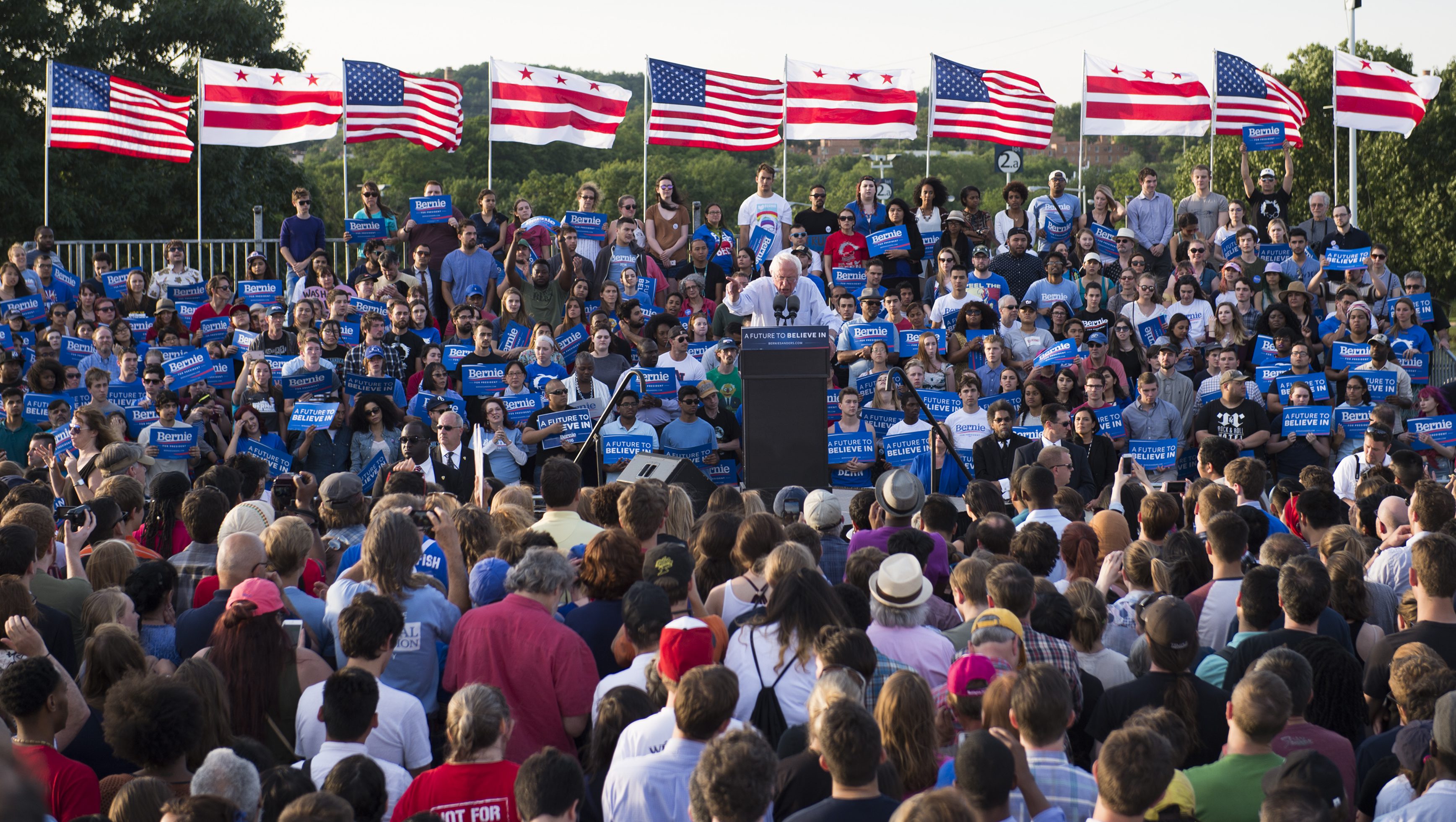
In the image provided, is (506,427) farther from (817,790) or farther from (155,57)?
(155,57)

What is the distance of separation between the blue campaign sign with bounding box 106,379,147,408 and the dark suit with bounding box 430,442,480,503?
10.1ft

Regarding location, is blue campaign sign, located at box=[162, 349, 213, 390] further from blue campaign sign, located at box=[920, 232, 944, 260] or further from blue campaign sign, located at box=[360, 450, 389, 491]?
blue campaign sign, located at box=[920, 232, 944, 260]

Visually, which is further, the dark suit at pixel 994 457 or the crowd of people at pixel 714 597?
the dark suit at pixel 994 457

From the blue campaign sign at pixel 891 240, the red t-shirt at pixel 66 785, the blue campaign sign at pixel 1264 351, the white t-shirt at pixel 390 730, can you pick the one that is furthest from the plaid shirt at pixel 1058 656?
the blue campaign sign at pixel 891 240

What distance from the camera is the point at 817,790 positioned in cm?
455

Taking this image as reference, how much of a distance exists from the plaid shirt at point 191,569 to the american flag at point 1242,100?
17.6 meters

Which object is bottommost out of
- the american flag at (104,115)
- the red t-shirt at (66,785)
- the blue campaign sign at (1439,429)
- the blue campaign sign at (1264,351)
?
the red t-shirt at (66,785)

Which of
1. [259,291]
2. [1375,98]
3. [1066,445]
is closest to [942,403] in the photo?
[1066,445]

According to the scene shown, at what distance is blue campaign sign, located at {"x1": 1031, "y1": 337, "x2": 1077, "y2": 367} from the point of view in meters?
14.1

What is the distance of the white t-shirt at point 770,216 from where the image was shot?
18016 mm

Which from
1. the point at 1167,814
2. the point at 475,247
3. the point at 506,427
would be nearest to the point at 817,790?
the point at 1167,814

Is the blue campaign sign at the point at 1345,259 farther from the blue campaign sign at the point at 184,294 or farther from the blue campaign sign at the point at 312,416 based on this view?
the blue campaign sign at the point at 184,294

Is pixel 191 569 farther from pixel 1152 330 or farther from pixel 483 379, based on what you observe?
pixel 1152 330

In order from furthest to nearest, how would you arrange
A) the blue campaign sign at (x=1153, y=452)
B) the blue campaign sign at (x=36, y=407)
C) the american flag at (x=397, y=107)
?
the american flag at (x=397, y=107)
the blue campaign sign at (x=36, y=407)
the blue campaign sign at (x=1153, y=452)
